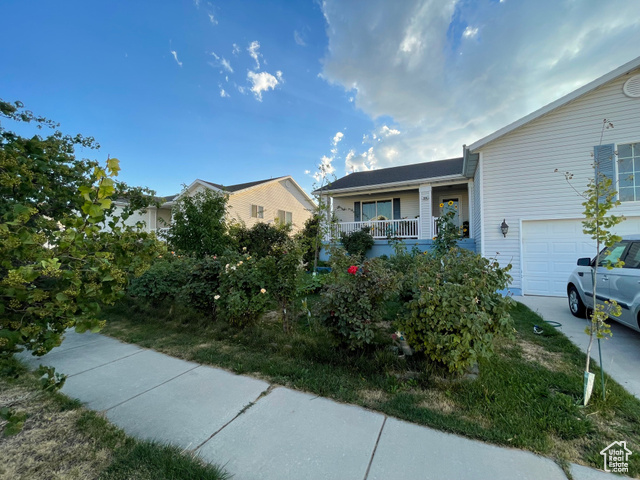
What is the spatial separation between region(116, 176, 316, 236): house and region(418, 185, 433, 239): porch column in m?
5.81

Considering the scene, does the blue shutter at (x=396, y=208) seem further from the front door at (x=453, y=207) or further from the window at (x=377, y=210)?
the front door at (x=453, y=207)

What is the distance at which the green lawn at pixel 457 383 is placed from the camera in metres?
2.12

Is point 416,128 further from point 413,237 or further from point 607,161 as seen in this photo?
point 607,161

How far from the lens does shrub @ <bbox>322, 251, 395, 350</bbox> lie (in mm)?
3166

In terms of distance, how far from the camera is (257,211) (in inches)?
701

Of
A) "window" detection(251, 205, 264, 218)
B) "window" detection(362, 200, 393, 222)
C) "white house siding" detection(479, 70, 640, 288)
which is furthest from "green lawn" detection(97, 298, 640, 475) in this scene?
"window" detection(251, 205, 264, 218)

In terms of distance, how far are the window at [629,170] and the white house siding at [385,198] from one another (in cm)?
668

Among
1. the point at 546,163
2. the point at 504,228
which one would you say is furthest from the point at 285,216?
the point at 546,163

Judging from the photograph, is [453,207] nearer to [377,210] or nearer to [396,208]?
[396,208]

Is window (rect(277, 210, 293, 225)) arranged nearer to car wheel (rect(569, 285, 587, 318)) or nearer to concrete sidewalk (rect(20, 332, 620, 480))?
car wheel (rect(569, 285, 587, 318))

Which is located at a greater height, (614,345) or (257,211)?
(257,211)

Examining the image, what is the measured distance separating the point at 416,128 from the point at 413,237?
4.68 metres

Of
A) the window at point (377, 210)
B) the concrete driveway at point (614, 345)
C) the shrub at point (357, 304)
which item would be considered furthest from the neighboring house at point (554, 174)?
the shrub at point (357, 304)

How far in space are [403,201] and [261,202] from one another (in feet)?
30.7
